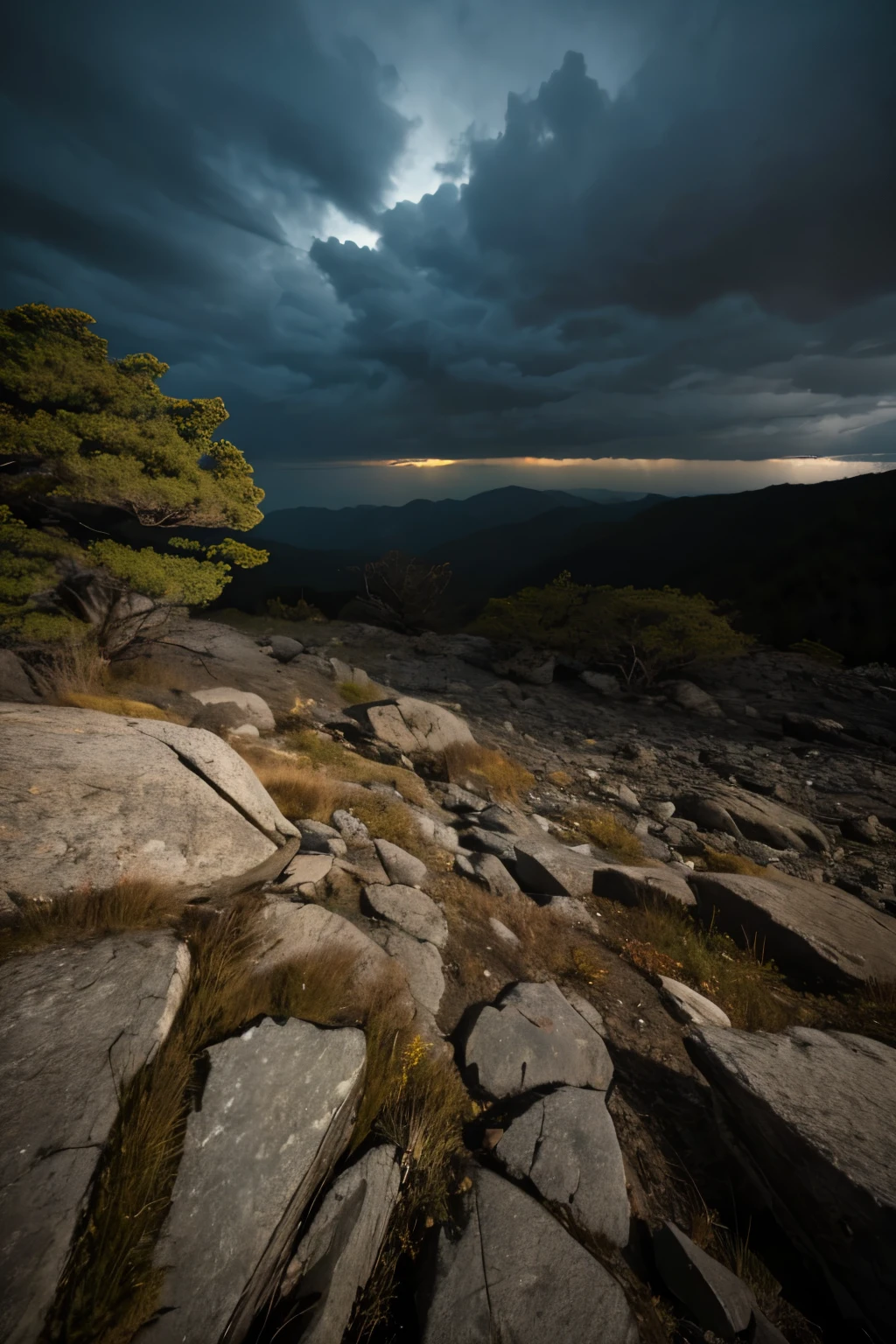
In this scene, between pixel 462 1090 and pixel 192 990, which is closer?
pixel 192 990

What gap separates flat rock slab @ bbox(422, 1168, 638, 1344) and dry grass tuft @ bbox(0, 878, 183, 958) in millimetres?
2480

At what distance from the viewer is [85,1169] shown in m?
1.90

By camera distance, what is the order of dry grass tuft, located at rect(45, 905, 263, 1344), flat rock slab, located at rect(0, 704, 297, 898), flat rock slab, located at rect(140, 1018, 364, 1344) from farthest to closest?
flat rock slab, located at rect(0, 704, 297, 898), flat rock slab, located at rect(140, 1018, 364, 1344), dry grass tuft, located at rect(45, 905, 263, 1344)

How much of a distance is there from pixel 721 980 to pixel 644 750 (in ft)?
27.6

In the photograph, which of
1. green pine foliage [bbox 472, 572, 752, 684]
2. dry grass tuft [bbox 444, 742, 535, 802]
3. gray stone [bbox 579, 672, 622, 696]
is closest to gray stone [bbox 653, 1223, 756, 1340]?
dry grass tuft [bbox 444, 742, 535, 802]

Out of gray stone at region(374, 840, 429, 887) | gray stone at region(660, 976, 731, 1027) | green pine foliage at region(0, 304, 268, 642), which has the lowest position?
gray stone at region(660, 976, 731, 1027)

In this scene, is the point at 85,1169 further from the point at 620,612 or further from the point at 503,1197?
the point at 620,612

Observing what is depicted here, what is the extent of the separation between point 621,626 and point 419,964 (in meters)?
19.2

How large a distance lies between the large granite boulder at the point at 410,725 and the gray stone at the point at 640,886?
4.58 metres

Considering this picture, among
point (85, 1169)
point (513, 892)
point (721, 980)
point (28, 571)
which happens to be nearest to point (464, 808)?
point (513, 892)

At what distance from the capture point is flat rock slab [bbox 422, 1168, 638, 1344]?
2.13 metres

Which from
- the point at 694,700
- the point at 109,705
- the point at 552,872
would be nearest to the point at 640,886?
the point at 552,872

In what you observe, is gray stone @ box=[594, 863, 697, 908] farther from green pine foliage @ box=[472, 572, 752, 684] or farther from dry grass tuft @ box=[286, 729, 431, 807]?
green pine foliage @ box=[472, 572, 752, 684]

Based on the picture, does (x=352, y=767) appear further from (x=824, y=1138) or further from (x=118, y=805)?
(x=824, y=1138)
